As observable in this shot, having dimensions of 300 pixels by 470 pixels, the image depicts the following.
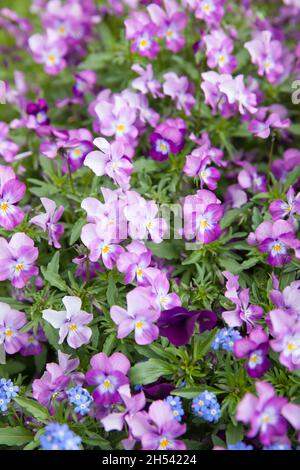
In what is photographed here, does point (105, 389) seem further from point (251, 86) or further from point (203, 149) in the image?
point (251, 86)

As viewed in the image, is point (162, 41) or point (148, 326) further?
point (162, 41)

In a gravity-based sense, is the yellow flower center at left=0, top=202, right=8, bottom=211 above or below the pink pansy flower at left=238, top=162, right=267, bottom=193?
below

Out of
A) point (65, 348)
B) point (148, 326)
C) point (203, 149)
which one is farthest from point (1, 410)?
point (203, 149)

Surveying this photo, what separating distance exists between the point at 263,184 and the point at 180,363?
102 centimetres

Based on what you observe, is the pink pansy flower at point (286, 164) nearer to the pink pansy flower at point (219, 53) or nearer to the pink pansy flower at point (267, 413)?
the pink pansy flower at point (219, 53)

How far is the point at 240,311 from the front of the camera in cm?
218

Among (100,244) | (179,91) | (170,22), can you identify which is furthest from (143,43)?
(100,244)

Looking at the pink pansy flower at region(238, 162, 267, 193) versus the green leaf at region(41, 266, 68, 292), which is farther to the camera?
the pink pansy flower at region(238, 162, 267, 193)

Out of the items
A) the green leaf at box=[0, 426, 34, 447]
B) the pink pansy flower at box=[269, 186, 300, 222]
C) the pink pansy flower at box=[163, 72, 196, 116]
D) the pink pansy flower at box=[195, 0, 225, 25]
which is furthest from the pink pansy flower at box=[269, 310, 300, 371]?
the pink pansy flower at box=[195, 0, 225, 25]

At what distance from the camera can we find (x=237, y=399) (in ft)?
6.70

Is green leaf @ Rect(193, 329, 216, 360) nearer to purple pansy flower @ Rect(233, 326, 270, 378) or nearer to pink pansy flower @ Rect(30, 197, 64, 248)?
purple pansy flower @ Rect(233, 326, 270, 378)

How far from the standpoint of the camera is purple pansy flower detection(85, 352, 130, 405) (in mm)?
2055

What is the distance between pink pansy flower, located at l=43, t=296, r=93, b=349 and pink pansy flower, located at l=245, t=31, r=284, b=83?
1501mm

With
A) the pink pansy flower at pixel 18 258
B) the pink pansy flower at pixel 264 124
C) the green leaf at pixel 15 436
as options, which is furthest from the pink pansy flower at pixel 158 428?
the pink pansy flower at pixel 264 124
